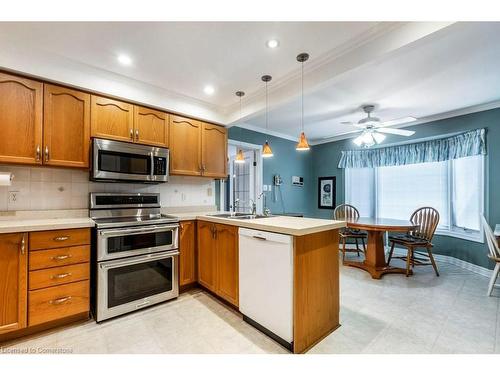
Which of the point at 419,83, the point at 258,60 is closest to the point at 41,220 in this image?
the point at 258,60

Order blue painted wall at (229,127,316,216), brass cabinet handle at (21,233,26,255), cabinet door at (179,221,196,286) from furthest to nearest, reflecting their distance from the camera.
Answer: blue painted wall at (229,127,316,216)
cabinet door at (179,221,196,286)
brass cabinet handle at (21,233,26,255)

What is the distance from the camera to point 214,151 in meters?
3.27

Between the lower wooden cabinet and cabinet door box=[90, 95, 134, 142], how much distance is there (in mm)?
1285

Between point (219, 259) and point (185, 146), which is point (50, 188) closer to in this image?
point (185, 146)

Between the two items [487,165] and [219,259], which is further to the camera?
[487,165]

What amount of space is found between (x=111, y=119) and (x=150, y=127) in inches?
15.5

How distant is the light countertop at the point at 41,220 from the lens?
174 cm

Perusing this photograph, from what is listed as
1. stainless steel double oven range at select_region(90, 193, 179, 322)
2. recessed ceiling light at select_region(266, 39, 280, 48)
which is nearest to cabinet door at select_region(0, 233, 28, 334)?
stainless steel double oven range at select_region(90, 193, 179, 322)

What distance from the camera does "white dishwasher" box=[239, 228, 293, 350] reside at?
1.61 meters

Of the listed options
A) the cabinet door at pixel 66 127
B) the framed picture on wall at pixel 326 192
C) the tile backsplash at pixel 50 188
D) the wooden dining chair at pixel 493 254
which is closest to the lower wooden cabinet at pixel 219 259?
the tile backsplash at pixel 50 188

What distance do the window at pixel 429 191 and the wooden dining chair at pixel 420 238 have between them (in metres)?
0.45

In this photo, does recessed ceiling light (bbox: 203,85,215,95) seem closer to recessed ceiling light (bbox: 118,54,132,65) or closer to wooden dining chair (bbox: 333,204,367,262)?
recessed ceiling light (bbox: 118,54,132,65)
